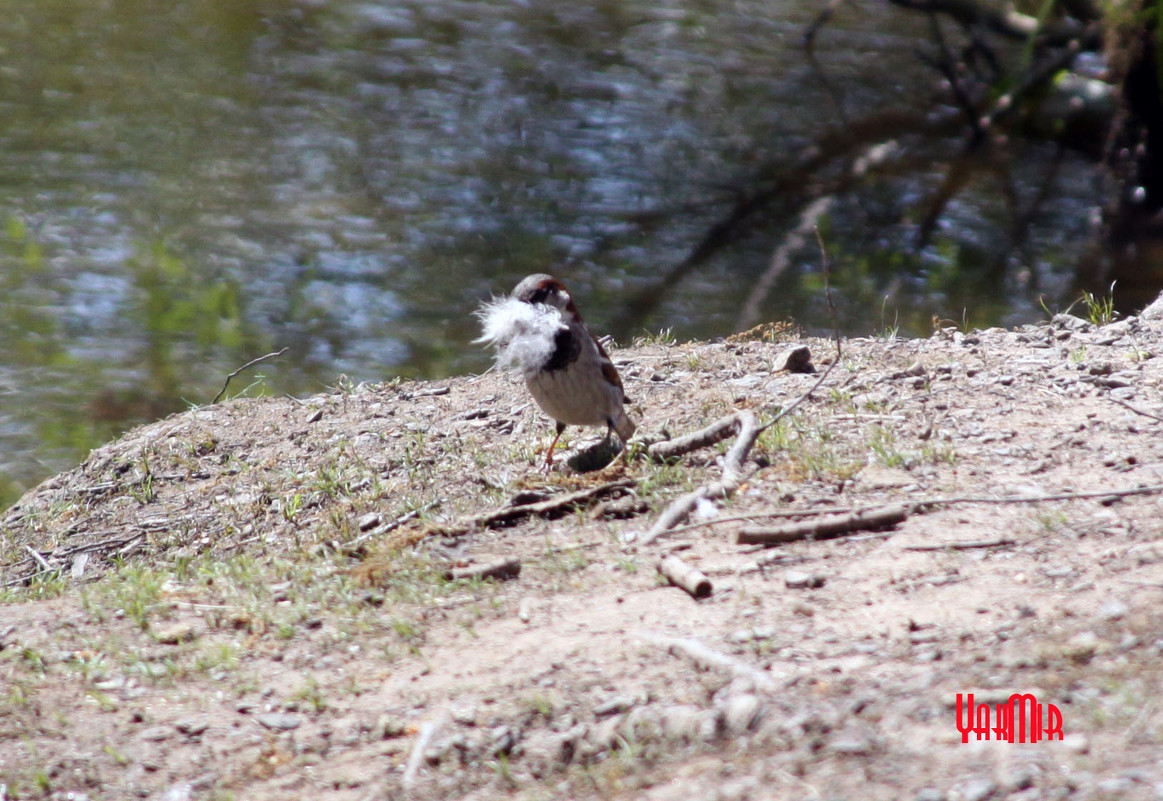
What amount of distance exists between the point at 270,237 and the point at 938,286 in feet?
Answer: 17.7

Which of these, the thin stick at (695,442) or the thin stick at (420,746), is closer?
the thin stick at (420,746)

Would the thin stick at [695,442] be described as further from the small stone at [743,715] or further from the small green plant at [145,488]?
the small green plant at [145,488]

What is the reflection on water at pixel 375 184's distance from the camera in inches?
338

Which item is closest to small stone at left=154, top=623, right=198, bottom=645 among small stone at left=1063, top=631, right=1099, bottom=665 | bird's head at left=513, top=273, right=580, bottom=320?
bird's head at left=513, top=273, right=580, bottom=320

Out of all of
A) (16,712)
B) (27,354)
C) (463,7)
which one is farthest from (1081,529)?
(463,7)

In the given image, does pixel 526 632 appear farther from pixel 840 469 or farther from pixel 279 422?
pixel 279 422

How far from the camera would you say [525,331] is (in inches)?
187

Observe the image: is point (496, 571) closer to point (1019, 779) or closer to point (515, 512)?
point (515, 512)

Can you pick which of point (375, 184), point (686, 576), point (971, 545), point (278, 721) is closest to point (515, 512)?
point (686, 576)

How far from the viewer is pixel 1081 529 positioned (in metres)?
3.25

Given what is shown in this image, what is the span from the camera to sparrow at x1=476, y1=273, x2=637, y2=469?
4.62 m

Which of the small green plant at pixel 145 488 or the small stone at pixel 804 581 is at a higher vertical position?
the small stone at pixel 804 581

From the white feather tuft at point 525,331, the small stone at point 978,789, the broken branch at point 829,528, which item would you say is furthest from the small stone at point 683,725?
the white feather tuft at point 525,331

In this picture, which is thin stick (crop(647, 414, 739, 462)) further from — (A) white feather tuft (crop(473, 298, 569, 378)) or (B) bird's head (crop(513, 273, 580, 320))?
(B) bird's head (crop(513, 273, 580, 320))
